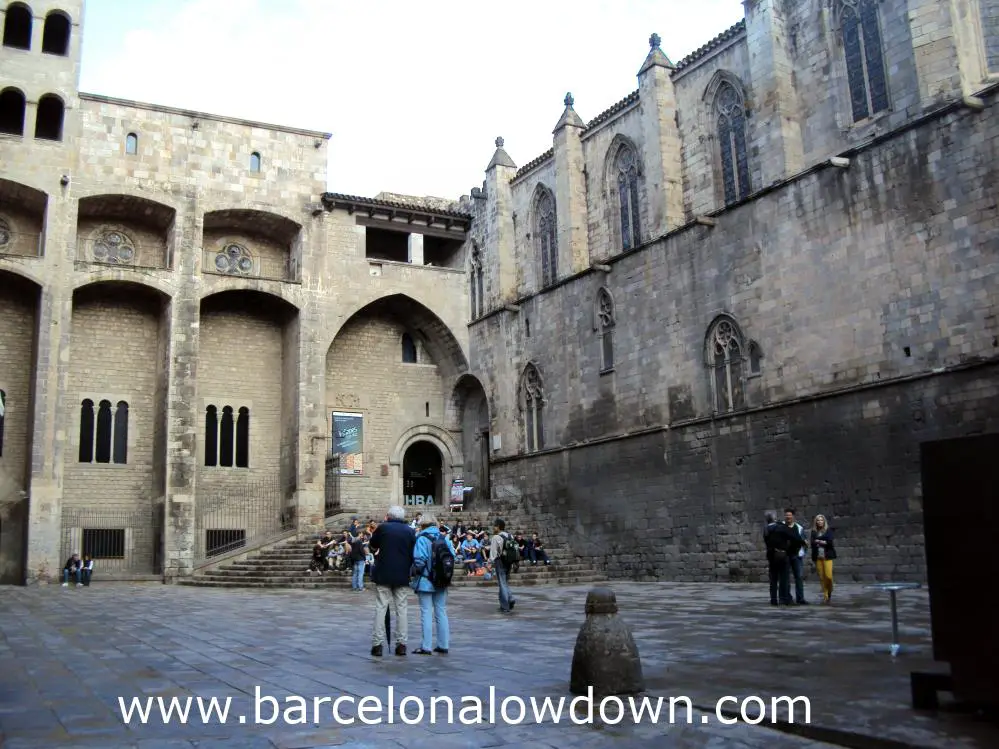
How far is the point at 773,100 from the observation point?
2017 cm

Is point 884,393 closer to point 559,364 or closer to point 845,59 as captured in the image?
point 845,59

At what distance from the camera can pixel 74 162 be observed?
86.3 ft

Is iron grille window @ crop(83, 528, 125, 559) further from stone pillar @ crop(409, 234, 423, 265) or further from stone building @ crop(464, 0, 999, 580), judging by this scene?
stone pillar @ crop(409, 234, 423, 265)

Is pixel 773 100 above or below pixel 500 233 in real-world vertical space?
below

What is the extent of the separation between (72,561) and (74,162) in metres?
11.1

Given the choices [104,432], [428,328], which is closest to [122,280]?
[104,432]

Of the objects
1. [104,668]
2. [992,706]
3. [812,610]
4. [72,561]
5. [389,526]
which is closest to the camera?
[992,706]

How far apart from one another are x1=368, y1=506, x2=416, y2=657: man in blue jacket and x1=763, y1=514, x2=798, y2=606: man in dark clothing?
678 cm

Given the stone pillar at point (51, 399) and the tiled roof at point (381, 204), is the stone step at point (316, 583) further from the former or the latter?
the tiled roof at point (381, 204)

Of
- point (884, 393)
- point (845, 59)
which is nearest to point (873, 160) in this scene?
point (845, 59)

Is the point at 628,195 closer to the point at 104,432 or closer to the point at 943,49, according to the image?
the point at 943,49

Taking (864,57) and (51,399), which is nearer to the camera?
(864,57)

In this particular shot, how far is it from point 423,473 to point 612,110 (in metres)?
14.0

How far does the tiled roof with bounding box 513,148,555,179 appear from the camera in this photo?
2816 centimetres
